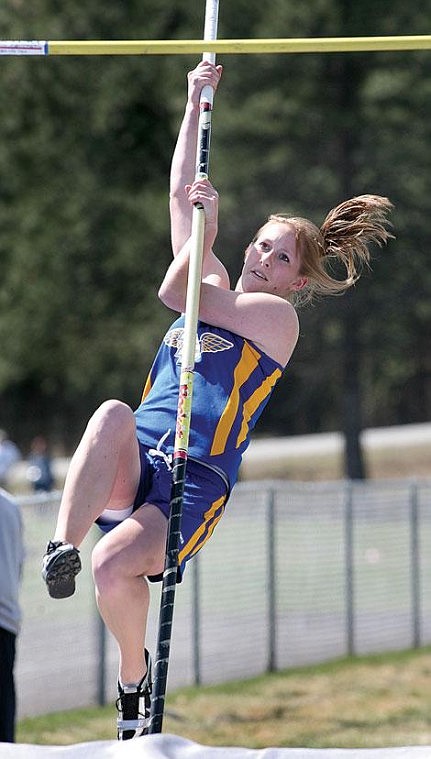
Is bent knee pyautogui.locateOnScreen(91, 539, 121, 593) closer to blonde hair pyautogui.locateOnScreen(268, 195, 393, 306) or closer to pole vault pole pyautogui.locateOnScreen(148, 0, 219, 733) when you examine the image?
pole vault pole pyautogui.locateOnScreen(148, 0, 219, 733)

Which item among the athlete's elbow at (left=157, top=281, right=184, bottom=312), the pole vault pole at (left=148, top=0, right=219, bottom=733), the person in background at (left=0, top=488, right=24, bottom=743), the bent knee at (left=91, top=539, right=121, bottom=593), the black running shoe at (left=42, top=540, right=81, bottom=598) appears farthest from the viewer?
the person in background at (left=0, top=488, right=24, bottom=743)

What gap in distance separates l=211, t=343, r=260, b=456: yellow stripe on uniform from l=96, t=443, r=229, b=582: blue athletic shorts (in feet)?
0.28

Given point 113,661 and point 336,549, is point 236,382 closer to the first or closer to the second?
point 113,661

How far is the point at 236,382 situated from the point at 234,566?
301 inches

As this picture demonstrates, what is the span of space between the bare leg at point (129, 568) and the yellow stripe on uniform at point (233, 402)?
11.7 inches

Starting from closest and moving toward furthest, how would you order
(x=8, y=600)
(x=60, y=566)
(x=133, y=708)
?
1. (x=60, y=566)
2. (x=133, y=708)
3. (x=8, y=600)

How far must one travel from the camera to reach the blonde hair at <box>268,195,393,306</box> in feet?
16.5

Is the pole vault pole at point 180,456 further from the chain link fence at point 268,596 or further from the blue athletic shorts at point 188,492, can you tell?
the chain link fence at point 268,596

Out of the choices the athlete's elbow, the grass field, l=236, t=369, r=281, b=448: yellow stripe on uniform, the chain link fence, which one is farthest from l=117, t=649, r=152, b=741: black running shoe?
the chain link fence

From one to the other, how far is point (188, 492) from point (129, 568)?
14.5 inches

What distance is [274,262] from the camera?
196 inches

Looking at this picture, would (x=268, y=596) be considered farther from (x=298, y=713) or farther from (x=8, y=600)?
(x=8, y=600)

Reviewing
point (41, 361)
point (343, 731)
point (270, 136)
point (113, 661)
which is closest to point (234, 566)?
point (113, 661)

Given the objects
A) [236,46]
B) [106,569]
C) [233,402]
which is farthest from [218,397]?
[236,46]
